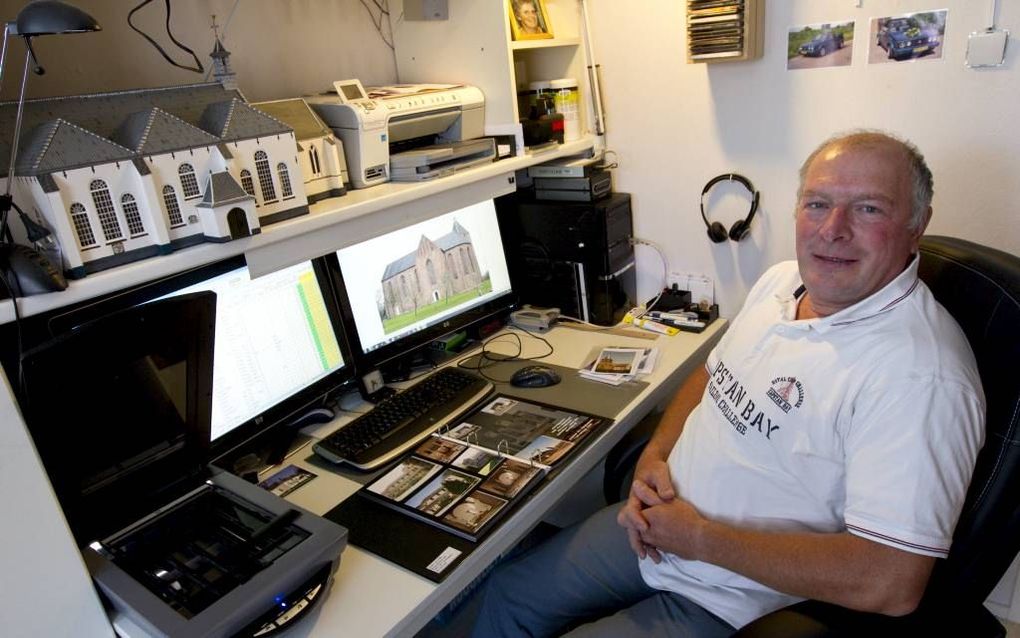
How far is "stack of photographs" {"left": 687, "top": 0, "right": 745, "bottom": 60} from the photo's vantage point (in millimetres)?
1658

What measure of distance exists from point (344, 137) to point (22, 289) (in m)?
0.79

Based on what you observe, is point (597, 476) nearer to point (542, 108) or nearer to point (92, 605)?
point (542, 108)

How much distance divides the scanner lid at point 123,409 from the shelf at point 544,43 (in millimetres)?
1133

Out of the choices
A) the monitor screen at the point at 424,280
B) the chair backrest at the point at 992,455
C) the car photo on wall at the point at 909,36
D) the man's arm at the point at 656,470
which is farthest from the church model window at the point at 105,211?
the car photo on wall at the point at 909,36

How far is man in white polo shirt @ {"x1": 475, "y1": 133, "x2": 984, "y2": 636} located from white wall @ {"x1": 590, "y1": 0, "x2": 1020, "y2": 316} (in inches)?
20.3

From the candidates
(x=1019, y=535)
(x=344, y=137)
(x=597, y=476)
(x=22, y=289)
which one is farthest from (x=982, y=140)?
(x=22, y=289)

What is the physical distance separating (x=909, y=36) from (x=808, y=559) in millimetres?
1249

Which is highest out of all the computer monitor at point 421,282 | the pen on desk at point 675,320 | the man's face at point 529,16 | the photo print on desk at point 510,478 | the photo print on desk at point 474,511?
the man's face at point 529,16

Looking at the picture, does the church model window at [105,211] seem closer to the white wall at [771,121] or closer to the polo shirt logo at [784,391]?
the polo shirt logo at [784,391]

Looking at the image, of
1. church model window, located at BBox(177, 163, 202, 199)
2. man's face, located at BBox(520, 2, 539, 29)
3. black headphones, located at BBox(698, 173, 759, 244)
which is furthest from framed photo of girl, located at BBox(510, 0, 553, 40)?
church model window, located at BBox(177, 163, 202, 199)

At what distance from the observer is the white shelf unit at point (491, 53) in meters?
1.80

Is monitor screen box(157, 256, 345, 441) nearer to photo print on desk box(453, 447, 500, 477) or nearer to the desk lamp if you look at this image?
the desk lamp

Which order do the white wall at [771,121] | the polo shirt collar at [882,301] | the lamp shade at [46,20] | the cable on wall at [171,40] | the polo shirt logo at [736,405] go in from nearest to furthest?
the lamp shade at [46,20], the polo shirt collar at [882,301], the polo shirt logo at [736,405], the cable on wall at [171,40], the white wall at [771,121]

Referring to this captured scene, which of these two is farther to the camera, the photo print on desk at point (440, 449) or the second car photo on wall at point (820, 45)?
the second car photo on wall at point (820, 45)
